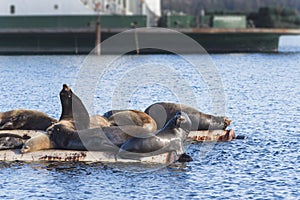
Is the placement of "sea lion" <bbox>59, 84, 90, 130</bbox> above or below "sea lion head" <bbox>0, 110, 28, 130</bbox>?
above

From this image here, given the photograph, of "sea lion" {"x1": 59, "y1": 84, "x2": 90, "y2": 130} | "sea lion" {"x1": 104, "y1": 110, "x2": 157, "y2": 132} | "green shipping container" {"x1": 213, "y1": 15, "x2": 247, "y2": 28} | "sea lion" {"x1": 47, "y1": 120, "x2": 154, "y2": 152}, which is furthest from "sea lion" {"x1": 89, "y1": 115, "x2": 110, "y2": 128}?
"green shipping container" {"x1": 213, "y1": 15, "x2": 247, "y2": 28}

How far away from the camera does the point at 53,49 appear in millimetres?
75688

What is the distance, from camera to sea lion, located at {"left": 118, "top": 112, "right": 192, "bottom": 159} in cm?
2064

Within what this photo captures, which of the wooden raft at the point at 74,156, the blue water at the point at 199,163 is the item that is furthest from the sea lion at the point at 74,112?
the blue water at the point at 199,163

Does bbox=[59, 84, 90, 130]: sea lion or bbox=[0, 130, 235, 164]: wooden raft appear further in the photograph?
bbox=[59, 84, 90, 130]: sea lion

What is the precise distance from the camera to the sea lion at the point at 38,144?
2127 cm

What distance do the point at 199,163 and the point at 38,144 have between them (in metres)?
3.78

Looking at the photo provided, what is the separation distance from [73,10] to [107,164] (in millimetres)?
56208

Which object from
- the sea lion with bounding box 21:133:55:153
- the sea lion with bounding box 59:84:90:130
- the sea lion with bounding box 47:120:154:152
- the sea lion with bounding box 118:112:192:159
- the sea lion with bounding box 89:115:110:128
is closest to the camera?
the sea lion with bounding box 118:112:192:159

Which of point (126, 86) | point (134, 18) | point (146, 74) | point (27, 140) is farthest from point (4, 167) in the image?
point (134, 18)

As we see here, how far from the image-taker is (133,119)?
23.5 metres

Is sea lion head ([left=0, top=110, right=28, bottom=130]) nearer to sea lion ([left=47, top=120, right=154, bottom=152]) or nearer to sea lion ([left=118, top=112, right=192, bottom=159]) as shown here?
sea lion ([left=47, top=120, right=154, bottom=152])

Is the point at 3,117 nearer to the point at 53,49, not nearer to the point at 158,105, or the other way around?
the point at 158,105

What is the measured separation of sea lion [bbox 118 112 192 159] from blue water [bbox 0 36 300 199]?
0.37m
